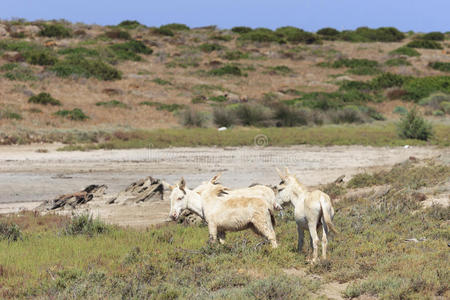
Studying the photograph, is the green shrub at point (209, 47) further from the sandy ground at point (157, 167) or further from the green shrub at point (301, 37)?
the sandy ground at point (157, 167)

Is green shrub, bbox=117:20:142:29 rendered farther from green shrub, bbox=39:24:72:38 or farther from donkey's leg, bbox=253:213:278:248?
donkey's leg, bbox=253:213:278:248

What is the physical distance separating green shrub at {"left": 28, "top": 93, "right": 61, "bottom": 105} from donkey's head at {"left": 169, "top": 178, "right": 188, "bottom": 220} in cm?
2625

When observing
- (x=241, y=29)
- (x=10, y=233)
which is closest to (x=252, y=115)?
(x=10, y=233)

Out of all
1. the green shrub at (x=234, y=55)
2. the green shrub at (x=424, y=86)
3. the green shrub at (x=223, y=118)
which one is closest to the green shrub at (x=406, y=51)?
the green shrub at (x=424, y=86)

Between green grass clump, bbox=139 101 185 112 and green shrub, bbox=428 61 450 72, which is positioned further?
green shrub, bbox=428 61 450 72

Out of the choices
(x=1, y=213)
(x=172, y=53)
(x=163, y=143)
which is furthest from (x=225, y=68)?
(x=1, y=213)

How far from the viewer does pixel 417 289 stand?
19.5 ft

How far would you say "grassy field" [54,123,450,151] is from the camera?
24.1 meters

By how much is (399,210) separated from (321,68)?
46.5m

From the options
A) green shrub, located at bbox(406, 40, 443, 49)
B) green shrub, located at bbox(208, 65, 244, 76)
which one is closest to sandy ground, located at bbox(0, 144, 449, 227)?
green shrub, located at bbox(208, 65, 244, 76)

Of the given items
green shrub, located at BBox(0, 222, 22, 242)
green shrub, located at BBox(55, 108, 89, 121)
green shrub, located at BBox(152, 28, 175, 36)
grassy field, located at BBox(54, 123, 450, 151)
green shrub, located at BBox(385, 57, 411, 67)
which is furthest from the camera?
green shrub, located at BBox(152, 28, 175, 36)

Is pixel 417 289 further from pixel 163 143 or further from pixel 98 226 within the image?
pixel 163 143

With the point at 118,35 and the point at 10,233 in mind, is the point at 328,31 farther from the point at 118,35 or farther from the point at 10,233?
the point at 10,233

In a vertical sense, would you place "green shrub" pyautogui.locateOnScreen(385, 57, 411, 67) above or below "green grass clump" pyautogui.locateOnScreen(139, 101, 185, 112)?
above
